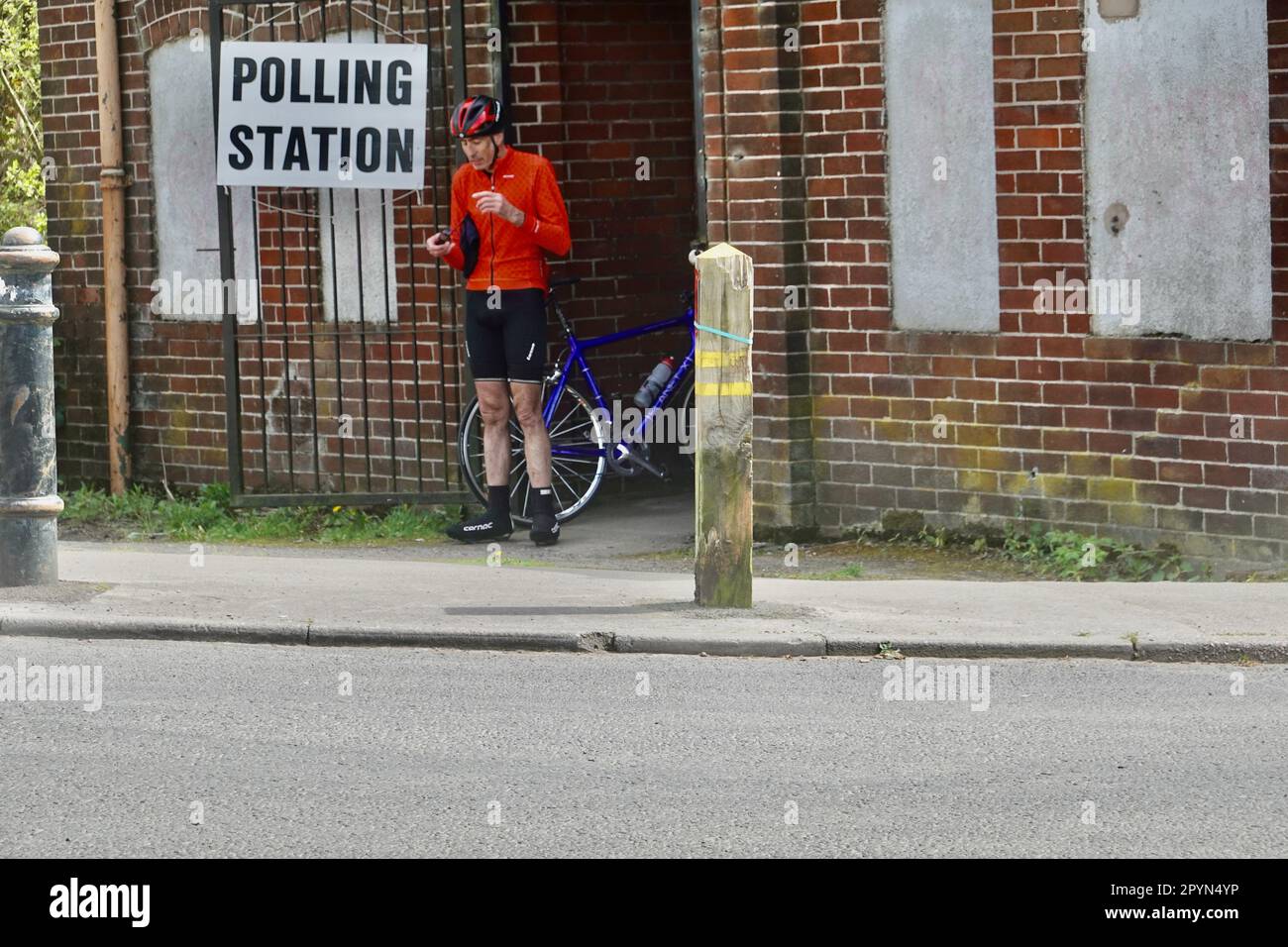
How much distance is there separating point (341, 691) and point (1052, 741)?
2464 millimetres

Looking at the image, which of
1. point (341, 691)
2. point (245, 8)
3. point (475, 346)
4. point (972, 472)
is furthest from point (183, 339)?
point (341, 691)

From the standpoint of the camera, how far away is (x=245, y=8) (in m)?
12.7

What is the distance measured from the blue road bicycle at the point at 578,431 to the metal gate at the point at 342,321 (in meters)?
0.32

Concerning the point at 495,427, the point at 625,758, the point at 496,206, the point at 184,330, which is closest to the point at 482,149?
the point at 496,206

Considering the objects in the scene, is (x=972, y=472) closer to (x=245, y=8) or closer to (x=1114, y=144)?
(x=1114, y=144)

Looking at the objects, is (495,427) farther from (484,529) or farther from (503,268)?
(503,268)

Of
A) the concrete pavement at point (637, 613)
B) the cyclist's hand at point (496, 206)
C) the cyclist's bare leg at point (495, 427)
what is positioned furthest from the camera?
the cyclist's bare leg at point (495, 427)

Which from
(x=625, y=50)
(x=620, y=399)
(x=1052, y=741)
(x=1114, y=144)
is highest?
(x=625, y=50)

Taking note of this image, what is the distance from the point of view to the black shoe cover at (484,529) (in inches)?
457

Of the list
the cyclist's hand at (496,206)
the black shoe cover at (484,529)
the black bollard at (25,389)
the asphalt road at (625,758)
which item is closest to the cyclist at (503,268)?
the cyclist's hand at (496,206)

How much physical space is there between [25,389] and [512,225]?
280 cm

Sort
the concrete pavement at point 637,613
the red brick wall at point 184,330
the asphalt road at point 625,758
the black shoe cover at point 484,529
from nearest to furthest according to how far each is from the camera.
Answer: the asphalt road at point 625,758
the concrete pavement at point 637,613
the black shoe cover at point 484,529
the red brick wall at point 184,330

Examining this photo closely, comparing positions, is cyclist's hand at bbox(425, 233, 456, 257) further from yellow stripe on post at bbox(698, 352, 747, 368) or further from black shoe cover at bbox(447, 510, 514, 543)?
yellow stripe on post at bbox(698, 352, 747, 368)

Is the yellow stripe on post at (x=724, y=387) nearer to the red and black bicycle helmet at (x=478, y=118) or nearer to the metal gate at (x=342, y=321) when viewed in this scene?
the red and black bicycle helmet at (x=478, y=118)
